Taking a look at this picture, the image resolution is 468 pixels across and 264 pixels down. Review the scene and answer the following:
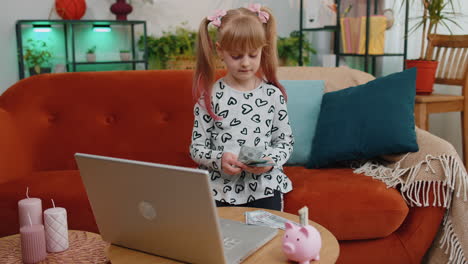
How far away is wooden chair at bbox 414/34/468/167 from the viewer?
3.11 metres

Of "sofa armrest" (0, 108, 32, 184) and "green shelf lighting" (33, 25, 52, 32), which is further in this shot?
"green shelf lighting" (33, 25, 52, 32)

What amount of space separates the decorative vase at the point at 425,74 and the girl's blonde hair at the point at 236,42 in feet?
5.64

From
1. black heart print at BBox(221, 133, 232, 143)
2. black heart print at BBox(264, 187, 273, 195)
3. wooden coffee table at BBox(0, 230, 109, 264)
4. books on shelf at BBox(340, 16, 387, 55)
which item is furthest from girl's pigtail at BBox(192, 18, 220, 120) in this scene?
books on shelf at BBox(340, 16, 387, 55)

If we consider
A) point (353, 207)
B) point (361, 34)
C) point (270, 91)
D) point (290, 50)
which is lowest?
point (353, 207)

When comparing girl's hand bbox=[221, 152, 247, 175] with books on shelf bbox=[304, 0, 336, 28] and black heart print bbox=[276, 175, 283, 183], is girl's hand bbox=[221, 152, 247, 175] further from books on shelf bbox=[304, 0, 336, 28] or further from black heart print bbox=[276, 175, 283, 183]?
books on shelf bbox=[304, 0, 336, 28]

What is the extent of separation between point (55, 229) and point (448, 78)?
2809mm

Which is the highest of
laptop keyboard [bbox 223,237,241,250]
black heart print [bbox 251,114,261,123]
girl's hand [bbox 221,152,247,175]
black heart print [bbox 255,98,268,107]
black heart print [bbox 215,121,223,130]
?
black heart print [bbox 255,98,268,107]

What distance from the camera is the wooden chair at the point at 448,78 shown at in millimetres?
3111

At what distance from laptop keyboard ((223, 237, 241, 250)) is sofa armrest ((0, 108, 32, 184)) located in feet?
4.13

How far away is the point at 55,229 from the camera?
1330 mm

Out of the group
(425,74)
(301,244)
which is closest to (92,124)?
(301,244)

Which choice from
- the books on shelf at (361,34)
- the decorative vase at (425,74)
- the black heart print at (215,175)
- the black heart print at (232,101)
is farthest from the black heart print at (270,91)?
the books on shelf at (361,34)

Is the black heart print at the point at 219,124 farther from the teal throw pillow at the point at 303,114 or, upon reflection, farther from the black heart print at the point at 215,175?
the teal throw pillow at the point at 303,114

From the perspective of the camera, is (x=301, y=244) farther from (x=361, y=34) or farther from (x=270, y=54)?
(x=361, y=34)
